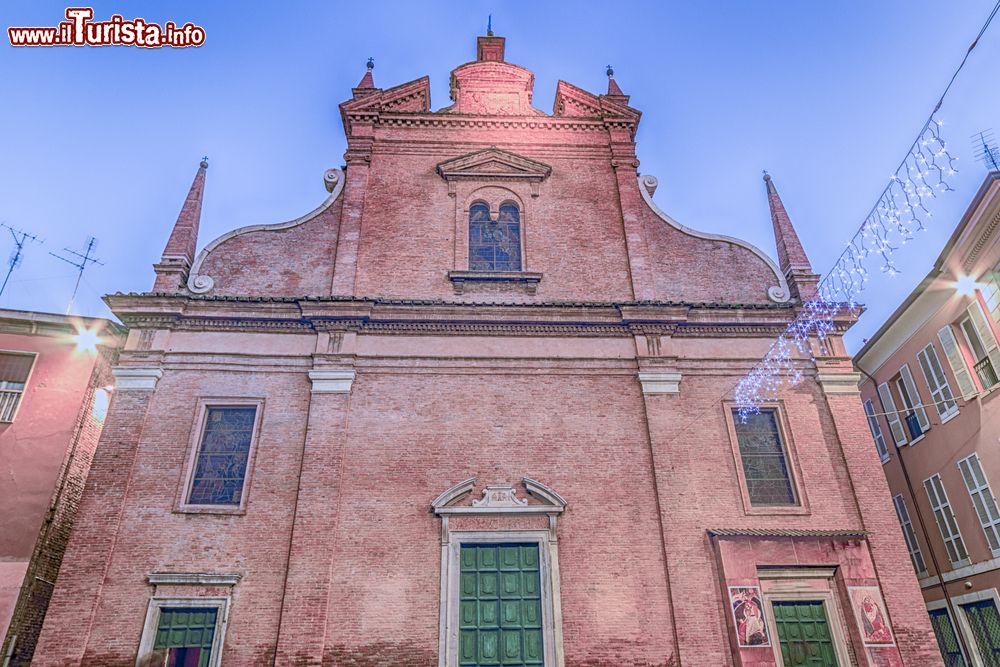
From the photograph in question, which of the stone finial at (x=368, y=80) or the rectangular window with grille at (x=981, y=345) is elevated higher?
the stone finial at (x=368, y=80)

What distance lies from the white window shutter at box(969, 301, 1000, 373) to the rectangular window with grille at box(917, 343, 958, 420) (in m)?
1.83

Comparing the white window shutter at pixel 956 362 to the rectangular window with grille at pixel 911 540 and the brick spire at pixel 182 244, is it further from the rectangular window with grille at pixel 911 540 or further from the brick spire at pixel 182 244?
the brick spire at pixel 182 244

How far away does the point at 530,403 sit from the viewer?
1246cm

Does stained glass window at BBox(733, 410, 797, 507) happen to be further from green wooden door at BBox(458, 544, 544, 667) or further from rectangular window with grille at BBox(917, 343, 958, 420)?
rectangular window with grille at BBox(917, 343, 958, 420)

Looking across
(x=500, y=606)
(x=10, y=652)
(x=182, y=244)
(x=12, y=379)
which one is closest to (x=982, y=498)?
(x=500, y=606)

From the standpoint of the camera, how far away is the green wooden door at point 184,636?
1014 centimetres

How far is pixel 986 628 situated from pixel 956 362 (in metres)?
5.74

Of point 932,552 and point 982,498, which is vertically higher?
point 982,498

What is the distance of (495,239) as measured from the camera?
1468 centimetres

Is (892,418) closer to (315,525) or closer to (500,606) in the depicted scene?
(500,606)

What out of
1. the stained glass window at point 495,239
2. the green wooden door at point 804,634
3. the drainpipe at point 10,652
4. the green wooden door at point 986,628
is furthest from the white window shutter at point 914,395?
the drainpipe at point 10,652

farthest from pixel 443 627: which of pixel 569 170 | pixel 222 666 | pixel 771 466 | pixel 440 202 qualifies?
pixel 569 170

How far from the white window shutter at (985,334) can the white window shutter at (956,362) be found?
0.81m

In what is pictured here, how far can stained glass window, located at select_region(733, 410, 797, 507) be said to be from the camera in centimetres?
1195
